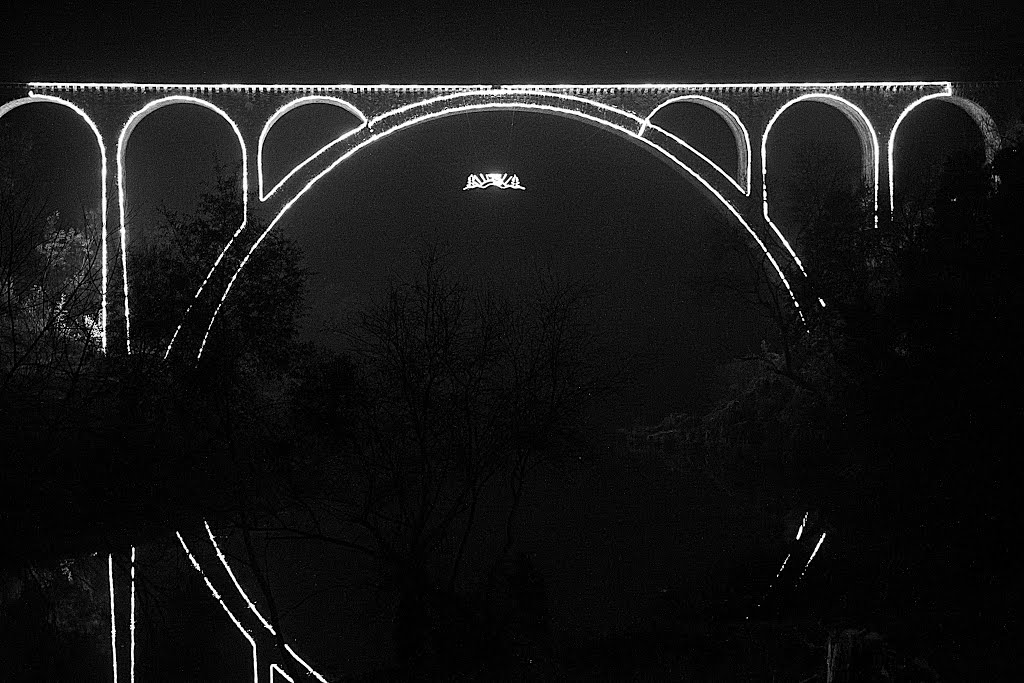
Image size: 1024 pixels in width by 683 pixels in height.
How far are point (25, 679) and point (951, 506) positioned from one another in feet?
22.5

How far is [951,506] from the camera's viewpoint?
7.60m

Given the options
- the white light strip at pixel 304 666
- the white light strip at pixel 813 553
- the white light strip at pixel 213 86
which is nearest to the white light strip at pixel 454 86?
the white light strip at pixel 213 86

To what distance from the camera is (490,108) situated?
562 inches

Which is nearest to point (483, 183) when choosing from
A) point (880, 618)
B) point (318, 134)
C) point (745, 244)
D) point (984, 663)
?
point (745, 244)

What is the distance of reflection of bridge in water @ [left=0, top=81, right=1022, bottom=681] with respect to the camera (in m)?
13.0

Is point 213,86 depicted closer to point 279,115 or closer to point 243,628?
point 279,115

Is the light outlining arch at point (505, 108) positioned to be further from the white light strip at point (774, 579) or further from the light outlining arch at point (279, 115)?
the white light strip at point (774, 579)

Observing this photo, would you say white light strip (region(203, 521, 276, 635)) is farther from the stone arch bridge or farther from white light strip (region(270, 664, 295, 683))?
the stone arch bridge

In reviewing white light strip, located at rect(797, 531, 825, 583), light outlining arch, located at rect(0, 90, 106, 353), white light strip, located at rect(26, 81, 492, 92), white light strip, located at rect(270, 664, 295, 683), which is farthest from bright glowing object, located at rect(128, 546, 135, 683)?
white light strip, located at rect(26, 81, 492, 92)

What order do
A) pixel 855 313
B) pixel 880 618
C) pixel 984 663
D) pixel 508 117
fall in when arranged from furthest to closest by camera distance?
pixel 508 117
pixel 855 313
pixel 880 618
pixel 984 663

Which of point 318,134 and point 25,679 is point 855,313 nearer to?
point 25,679

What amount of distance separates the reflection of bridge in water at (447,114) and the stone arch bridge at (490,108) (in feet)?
0.05

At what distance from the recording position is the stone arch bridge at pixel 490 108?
1324 centimetres

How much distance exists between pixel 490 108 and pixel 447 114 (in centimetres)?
62
